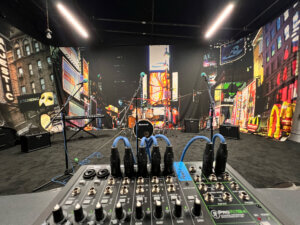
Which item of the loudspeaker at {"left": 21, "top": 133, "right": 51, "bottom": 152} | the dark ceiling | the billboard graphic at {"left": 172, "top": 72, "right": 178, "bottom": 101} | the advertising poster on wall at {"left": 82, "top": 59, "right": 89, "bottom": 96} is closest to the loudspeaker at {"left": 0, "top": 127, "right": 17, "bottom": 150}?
the loudspeaker at {"left": 21, "top": 133, "right": 51, "bottom": 152}

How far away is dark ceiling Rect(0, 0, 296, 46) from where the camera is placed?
3.12m

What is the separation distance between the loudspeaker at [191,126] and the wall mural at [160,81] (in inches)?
22.3

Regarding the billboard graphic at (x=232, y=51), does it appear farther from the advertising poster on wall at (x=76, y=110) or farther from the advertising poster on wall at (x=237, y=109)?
the advertising poster on wall at (x=76, y=110)

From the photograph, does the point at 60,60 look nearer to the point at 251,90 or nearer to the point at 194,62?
the point at 194,62

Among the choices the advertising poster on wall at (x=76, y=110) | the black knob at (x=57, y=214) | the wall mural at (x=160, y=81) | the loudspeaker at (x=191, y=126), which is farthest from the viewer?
the advertising poster on wall at (x=76, y=110)

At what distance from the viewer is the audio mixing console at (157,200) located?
391 millimetres

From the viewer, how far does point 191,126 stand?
4.48 m

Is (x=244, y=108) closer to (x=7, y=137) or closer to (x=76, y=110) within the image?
(x=76, y=110)

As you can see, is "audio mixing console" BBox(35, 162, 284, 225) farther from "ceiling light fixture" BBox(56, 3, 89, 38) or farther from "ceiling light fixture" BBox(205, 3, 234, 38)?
"ceiling light fixture" BBox(205, 3, 234, 38)

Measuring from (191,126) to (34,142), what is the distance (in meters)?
4.49

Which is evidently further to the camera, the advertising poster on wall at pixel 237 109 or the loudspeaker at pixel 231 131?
the advertising poster on wall at pixel 237 109

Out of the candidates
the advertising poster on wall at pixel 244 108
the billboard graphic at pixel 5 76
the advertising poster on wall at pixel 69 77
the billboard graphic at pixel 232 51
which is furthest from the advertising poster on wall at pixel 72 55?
the advertising poster on wall at pixel 244 108

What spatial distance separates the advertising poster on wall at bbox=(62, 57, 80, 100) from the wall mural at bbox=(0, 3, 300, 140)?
3cm

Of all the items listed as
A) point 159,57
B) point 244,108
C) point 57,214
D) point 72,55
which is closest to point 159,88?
point 159,57
